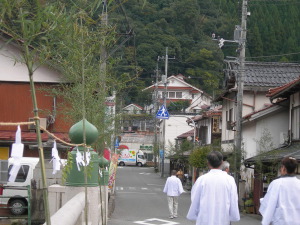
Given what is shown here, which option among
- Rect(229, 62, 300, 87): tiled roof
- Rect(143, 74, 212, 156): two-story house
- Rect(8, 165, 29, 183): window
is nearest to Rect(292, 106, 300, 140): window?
Rect(229, 62, 300, 87): tiled roof

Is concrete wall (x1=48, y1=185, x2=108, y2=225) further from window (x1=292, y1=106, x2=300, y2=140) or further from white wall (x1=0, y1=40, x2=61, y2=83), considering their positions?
window (x1=292, y1=106, x2=300, y2=140)

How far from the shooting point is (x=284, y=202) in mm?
→ 6660

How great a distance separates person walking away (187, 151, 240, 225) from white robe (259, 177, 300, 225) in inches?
19.4

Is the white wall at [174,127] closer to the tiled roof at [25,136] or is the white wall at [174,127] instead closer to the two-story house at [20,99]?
the two-story house at [20,99]

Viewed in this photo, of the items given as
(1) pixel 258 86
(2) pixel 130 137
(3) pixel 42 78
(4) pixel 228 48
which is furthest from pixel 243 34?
(2) pixel 130 137

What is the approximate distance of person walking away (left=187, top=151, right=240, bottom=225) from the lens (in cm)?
695

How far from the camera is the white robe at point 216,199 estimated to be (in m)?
6.95

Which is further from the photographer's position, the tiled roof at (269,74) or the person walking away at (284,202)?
the tiled roof at (269,74)

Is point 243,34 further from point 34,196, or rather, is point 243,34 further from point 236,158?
point 34,196

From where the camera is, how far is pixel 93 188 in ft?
25.0

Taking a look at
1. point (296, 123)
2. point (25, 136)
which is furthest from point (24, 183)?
point (296, 123)

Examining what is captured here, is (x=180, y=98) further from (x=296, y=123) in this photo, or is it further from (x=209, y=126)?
(x=296, y=123)

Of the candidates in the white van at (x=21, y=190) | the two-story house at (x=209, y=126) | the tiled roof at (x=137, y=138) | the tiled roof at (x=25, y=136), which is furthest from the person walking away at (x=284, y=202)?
the tiled roof at (x=137, y=138)

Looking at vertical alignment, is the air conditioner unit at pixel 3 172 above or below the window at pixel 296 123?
below
